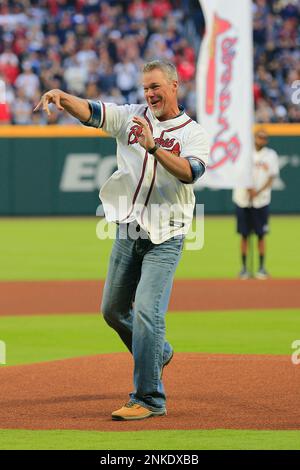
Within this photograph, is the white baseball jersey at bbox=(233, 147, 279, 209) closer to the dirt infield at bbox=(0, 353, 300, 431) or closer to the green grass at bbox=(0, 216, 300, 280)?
the green grass at bbox=(0, 216, 300, 280)

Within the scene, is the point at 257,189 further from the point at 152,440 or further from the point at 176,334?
the point at 152,440

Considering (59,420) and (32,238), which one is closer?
(59,420)

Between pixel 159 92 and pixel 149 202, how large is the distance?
69 centimetres

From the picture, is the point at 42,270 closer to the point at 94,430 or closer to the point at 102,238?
the point at 102,238

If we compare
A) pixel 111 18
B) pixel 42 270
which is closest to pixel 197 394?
pixel 42 270

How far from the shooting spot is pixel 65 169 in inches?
1042

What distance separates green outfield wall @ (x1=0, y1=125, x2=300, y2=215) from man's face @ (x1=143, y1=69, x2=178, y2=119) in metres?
19.0

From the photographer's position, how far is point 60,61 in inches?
1064

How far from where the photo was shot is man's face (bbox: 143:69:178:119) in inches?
277

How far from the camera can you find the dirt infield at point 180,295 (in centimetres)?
1331

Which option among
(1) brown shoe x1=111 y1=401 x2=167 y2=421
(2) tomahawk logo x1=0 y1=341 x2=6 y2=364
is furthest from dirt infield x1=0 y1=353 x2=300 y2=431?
(2) tomahawk logo x1=0 y1=341 x2=6 y2=364

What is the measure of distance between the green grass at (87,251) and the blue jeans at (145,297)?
8.92 metres

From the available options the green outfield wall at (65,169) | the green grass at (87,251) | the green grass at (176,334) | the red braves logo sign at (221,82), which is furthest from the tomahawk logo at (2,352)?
the green outfield wall at (65,169)

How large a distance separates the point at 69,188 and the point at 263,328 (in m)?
15.2
